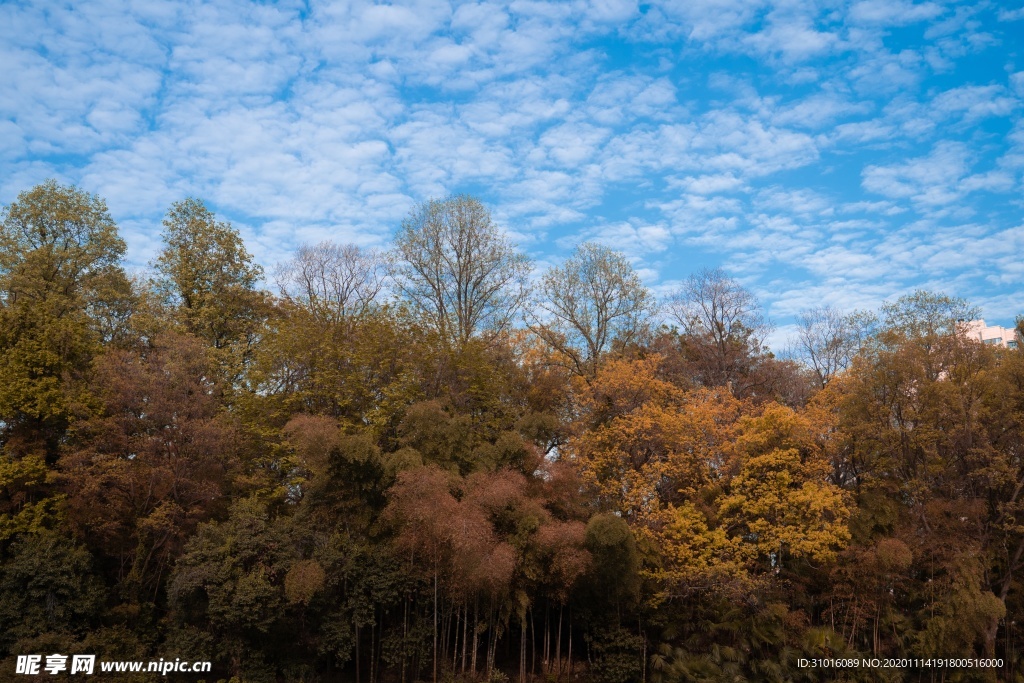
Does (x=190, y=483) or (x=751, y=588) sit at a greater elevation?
(x=190, y=483)

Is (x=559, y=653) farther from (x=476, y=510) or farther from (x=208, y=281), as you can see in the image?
(x=208, y=281)

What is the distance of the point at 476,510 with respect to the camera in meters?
18.5

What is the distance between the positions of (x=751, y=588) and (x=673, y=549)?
235 cm

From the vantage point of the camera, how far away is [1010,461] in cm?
2148

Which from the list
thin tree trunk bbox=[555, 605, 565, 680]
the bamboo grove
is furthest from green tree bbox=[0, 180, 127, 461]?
thin tree trunk bbox=[555, 605, 565, 680]

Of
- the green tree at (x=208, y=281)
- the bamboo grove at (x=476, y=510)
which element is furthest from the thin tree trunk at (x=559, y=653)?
the green tree at (x=208, y=281)

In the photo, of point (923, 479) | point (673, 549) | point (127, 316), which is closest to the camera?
point (673, 549)

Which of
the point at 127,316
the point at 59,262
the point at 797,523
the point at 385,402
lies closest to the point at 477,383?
the point at 385,402

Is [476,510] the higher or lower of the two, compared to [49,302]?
lower

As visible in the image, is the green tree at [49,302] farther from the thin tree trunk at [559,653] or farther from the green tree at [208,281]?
the thin tree trunk at [559,653]

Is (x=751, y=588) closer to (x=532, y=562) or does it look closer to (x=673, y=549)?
(x=673, y=549)

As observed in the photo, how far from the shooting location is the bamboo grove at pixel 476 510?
19156 millimetres

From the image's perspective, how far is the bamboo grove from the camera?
19156 mm

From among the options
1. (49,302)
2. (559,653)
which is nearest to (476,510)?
(559,653)
